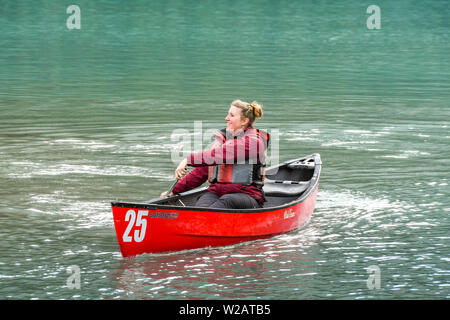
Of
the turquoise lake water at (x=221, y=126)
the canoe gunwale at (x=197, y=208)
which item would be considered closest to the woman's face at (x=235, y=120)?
the canoe gunwale at (x=197, y=208)

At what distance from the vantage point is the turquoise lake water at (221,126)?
8188 mm

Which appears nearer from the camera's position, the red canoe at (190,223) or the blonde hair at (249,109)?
the red canoe at (190,223)

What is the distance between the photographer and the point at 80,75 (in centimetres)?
2941

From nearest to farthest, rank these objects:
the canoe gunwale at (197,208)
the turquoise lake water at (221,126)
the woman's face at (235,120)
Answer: the turquoise lake water at (221,126), the canoe gunwale at (197,208), the woman's face at (235,120)

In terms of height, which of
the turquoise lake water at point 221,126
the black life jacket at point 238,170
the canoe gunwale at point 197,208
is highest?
the black life jacket at point 238,170

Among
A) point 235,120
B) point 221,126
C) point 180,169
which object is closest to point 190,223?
point 180,169

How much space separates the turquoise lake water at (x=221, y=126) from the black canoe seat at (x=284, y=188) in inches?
13.0

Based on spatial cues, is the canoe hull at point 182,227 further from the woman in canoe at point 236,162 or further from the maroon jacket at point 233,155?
the maroon jacket at point 233,155

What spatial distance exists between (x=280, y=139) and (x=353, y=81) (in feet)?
40.9

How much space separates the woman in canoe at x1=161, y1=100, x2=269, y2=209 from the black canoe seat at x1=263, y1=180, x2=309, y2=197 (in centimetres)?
142

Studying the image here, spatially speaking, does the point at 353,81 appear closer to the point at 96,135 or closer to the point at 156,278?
the point at 96,135

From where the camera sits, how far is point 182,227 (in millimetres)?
8773

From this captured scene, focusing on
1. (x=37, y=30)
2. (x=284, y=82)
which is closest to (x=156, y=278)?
(x=284, y=82)
